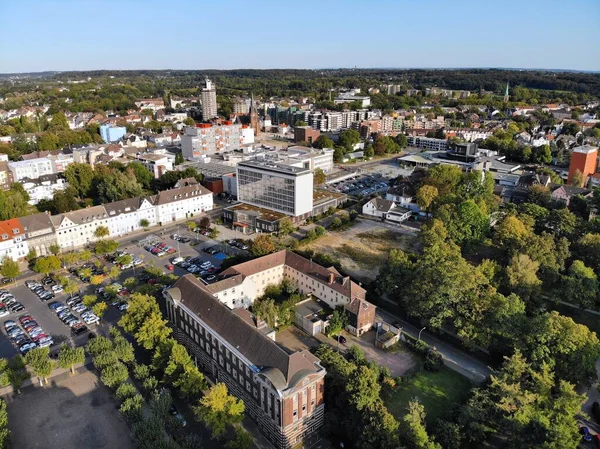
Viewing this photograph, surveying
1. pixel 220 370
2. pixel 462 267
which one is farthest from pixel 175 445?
pixel 462 267

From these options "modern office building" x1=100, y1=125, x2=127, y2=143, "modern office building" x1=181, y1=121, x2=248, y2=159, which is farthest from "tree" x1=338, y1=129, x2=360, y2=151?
"modern office building" x1=100, y1=125, x2=127, y2=143

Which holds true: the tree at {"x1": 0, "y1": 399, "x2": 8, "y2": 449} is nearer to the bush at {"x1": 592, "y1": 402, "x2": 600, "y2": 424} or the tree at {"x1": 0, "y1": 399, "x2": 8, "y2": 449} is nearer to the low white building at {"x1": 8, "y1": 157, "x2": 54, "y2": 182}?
the bush at {"x1": 592, "y1": 402, "x2": 600, "y2": 424}

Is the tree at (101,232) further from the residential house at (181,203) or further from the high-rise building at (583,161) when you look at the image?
the high-rise building at (583,161)

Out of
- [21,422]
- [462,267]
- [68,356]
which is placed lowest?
[21,422]

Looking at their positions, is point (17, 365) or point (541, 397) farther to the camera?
point (17, 365)

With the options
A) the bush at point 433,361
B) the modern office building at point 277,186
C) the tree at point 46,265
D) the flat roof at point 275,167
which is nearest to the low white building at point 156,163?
the modern office building at point 277,186

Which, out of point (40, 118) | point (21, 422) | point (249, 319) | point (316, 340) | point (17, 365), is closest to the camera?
point (21, 422)

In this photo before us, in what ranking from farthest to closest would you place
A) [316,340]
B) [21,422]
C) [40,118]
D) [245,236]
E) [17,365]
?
[40,118] < [245,236] < [316,340] < [17,365] < [21,422]

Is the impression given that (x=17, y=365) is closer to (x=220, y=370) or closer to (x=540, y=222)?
(x=220, y=370)
